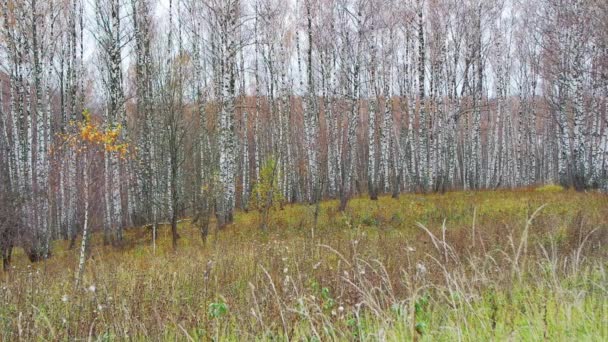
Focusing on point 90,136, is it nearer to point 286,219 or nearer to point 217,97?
point 286,219

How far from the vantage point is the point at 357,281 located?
14.8 feet

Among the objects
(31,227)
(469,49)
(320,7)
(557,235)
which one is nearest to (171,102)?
(31,227)

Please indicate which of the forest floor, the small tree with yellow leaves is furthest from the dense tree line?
the forest floor

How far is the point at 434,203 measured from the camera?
13469 mm

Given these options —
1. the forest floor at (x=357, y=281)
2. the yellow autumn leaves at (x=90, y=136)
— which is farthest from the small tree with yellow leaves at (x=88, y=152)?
the forest floor at (x=357, y=281)

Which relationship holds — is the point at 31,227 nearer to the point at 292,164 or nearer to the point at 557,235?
the point at 557,235

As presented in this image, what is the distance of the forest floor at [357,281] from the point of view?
3066 mm

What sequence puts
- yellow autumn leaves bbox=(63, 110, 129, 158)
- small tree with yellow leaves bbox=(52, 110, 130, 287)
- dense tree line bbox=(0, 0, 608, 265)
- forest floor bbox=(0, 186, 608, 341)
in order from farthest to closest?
dense tree line bbox=(0, 0, 608, 265), yellow autumn leaves bbox=(63, 110, 129, 158), small tree with yellow leaves bbox=(52, 110, 130, 287), forest floor bbox=(0, 186, 608, 341)

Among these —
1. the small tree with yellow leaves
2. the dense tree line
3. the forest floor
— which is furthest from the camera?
the dense tree line

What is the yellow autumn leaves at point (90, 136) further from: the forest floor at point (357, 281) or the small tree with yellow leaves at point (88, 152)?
the forest floor at point (357, 281)

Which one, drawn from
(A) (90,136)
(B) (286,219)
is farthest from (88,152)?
(B) (286,219)

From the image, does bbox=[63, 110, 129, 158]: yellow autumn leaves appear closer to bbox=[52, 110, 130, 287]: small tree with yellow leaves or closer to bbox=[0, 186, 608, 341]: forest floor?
bbox=[52, 110, 130, 287]: small tree with yellow leaves

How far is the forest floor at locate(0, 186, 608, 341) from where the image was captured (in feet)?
10.1

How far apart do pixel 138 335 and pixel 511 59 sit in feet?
109
